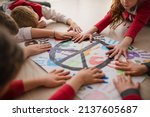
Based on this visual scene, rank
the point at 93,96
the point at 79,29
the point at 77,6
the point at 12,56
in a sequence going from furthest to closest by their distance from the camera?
1. the point at 77,6
2. the point at 79,29
3. the point at 93,96
4. the point at 12,56

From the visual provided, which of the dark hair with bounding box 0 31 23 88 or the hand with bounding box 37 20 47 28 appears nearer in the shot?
the dark hair with bounding box 0 31 23 88

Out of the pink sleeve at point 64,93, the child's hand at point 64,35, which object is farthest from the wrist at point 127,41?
the pink sleeve at point 64,93

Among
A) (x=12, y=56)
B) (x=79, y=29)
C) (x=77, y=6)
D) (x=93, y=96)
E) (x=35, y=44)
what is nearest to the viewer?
(x=12, y=56)

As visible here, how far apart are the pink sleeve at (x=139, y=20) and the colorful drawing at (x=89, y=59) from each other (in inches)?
2.8

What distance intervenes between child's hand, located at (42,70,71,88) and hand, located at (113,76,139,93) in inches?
6.5

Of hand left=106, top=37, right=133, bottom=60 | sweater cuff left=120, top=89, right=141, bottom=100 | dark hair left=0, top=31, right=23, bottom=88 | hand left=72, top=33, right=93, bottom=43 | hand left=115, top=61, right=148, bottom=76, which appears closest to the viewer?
dark hair left=0, top=31, right=23, bottom=88

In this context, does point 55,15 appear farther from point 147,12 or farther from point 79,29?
point 147,12

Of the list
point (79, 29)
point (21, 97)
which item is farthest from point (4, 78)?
point (79, 29)

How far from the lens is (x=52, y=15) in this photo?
3.77ft

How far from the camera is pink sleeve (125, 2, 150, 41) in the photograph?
0.91 metres

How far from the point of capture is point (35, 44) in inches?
36.6

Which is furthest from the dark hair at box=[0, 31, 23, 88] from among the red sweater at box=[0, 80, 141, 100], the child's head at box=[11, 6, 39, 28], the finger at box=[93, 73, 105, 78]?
the child's head at box=[11, 6, 39, 28]

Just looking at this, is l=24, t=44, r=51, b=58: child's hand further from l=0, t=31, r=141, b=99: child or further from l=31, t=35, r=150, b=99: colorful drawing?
l=0, t=31, r=141, b=99: child

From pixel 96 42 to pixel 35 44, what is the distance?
0.89 ft
